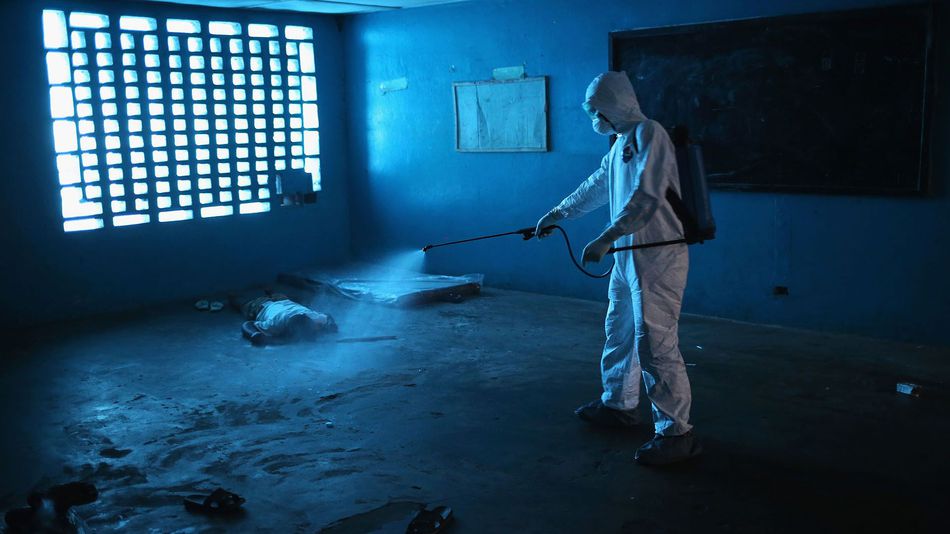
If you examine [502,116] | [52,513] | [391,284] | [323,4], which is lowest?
[52,513]

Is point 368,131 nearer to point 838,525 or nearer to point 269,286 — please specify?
point 269,286

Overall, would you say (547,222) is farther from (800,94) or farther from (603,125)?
(800,94)

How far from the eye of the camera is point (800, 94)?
18.1 feet

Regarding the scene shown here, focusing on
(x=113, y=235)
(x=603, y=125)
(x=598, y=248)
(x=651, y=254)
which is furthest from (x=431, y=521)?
(x=113, y=235)

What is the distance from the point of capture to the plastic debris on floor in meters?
6.70

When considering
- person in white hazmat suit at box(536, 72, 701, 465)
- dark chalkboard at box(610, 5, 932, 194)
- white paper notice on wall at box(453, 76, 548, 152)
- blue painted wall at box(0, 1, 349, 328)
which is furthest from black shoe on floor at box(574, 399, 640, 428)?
blue painted wall at box(0, 1, 349, 328)

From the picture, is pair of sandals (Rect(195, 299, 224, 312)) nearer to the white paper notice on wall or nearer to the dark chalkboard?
the white paper notice on wall

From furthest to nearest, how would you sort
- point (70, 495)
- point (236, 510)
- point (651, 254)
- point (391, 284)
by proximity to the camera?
1. point (391, 284)
2. point (651, 254)
3. point (236, 510)
4. point (70, 495)

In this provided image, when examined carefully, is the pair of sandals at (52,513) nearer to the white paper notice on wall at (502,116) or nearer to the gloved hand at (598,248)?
the gloved hand at (598,248)

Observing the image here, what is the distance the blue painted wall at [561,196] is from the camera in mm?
5316

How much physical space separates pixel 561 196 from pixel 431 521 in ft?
13.7

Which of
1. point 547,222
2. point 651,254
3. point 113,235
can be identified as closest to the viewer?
point 651,254

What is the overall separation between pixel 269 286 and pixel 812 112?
4.67 m

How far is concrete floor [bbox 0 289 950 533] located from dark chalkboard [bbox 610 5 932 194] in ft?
3.44
